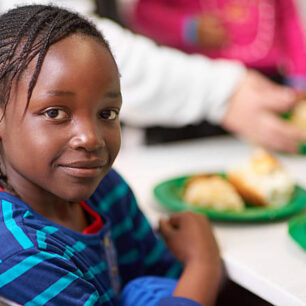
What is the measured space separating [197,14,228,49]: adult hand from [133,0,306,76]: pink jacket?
25mm

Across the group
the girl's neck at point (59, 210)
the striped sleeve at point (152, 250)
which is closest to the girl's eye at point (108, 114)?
the girl's neck at point (59, 210)

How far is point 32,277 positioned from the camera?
53 centimetres

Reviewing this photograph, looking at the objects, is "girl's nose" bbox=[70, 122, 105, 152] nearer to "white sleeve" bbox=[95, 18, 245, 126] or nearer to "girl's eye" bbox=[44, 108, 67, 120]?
"girl's eye" bbox=[44, 108, 67, 120]

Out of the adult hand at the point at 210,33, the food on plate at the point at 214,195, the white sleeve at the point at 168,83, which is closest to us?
the food on plate at the point at 214,195

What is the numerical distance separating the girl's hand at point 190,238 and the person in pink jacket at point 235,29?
990 millimetres

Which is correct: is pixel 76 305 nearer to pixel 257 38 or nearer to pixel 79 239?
pixel 79 239

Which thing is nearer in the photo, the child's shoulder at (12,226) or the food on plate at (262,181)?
the child's shoulder at (12,226)

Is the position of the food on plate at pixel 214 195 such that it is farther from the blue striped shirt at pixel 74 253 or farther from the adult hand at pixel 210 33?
the adult hand at pixel 210 33

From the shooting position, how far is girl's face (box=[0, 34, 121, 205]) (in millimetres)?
560

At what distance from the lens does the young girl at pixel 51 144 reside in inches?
21.3

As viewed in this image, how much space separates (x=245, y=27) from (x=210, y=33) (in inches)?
8.6

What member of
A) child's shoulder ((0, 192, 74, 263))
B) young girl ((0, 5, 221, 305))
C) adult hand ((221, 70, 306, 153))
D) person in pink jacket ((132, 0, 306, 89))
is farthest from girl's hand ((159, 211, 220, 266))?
person in pink jacket ((132, 0, 306, 89))

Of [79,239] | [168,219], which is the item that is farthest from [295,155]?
[79,239]

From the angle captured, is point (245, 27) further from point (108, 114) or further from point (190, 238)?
point (108, 114)
